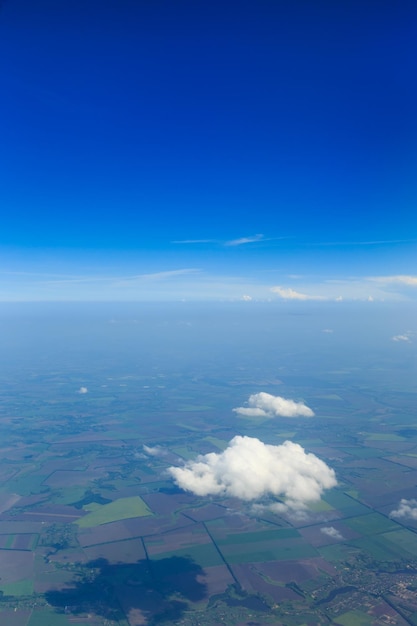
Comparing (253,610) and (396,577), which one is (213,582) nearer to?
(253,610)

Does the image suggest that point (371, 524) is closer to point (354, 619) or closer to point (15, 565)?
point (354, 619)

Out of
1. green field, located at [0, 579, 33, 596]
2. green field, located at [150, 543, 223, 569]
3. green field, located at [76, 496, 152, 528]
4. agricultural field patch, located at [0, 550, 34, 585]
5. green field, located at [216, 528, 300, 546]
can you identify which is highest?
green field, located at [0, 579, 33, 596]

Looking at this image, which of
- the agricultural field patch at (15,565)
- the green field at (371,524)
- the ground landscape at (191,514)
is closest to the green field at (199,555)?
the ground landscape at (191,514)

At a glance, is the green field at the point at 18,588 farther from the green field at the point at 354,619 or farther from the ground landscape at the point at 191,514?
the green field at the point at 354,619

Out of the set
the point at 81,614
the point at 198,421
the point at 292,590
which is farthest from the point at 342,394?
the point at 81,614

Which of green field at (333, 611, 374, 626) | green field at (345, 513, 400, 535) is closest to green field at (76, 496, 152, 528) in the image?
green field at (345, 513, 400, 535)

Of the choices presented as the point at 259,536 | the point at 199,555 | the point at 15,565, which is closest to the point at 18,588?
the point at 15,565

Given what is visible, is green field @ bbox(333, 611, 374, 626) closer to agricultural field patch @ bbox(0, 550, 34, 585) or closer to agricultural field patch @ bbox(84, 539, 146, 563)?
agricultural field patch @ bbox(84, 539, 146, 563)

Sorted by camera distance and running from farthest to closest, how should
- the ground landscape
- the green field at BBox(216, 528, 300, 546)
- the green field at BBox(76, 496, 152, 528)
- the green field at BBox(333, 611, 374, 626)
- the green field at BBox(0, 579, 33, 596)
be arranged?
the green field at BBox(76, 496, 152, 528), the green field at BBox(216, 528, 300, 546), the green field at BBox(0, 579, 33, 596), the ground landscape, the green field at BBox(333, 611, 374, 626)
